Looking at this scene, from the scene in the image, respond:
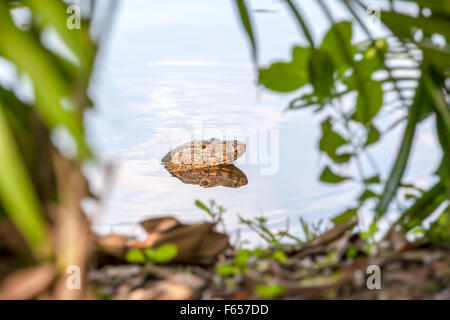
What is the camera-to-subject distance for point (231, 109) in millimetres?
1020

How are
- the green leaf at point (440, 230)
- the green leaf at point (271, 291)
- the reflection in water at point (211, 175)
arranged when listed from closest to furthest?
the green leaf at point (271, 291)
the green leaf at point (440, 230)
the reflection in water at point (211, 175)

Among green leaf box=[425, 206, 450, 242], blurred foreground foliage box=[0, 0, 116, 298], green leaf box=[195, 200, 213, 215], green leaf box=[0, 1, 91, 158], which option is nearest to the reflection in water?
green leaf box=[195, 200, 213, 215]

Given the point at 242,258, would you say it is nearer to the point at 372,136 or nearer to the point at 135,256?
the point at 135,256

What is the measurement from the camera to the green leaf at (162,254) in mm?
537

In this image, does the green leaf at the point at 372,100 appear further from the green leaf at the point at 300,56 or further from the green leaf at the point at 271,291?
the green leaf at the point at 271,291

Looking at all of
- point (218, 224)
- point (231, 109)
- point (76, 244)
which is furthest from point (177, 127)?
point (76, 244)

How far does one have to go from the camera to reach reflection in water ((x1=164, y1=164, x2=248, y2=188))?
107 centimetres

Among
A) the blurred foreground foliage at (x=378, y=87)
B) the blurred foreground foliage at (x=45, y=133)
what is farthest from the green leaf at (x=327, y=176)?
the blurred foreground foliage at (x=45, y=133)

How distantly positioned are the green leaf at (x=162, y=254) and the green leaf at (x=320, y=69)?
22cm

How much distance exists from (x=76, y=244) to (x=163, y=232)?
0.19 meters

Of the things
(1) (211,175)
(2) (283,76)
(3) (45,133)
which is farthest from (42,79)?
(1) (211,175)

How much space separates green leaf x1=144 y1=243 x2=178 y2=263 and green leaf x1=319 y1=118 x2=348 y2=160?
25 cm

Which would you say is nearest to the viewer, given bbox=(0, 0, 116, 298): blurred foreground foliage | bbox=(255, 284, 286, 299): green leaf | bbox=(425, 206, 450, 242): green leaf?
bbox=(0, 0, 116, 298): blurred foreground foliage

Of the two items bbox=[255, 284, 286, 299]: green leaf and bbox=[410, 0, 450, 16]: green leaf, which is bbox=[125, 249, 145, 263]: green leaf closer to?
bbox=[255, 284, 286, 299]: green leaf
